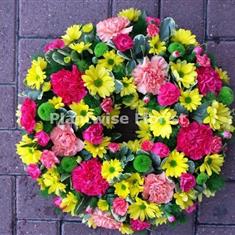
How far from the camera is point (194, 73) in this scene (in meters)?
1.31

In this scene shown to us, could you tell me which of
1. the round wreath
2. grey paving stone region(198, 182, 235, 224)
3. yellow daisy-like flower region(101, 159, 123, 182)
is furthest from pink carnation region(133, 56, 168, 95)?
grey paving stone region(198, 182, 235, 224)

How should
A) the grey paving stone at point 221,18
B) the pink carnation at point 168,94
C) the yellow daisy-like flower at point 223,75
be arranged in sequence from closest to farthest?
the pink carnation at point 168,94, the yellow daisy-like flower at point 223,75, the grey paving stone at point 221,18

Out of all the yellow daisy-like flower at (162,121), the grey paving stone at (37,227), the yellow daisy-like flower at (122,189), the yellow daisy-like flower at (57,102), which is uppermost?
the yellow daisy-like flower at (57,102)

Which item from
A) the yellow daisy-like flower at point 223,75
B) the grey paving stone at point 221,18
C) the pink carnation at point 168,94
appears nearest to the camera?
the pink carnation at point 168,94

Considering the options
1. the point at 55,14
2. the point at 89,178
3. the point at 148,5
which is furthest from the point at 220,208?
the point at 55,14

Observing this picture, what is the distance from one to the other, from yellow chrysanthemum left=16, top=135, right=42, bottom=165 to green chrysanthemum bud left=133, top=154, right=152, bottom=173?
27 centimetres

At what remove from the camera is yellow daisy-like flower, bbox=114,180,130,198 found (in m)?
1.35

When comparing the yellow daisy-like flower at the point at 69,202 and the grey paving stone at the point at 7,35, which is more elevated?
the grey paving stone at the point at 7,35

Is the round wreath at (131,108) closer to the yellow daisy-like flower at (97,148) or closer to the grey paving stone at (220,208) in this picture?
the yellow daisy-like flower at (97,148)

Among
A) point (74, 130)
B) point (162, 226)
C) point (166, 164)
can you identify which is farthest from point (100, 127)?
point (162, 226)

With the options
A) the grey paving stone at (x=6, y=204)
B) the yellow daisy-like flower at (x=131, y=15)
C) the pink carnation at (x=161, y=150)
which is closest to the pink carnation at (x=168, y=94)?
the pink carnation at (x=161, y=150)

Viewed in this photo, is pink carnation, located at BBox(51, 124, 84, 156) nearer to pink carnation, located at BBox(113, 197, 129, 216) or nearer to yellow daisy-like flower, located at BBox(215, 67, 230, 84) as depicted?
pink carnation, located at BBox(113, 197, 129, 216)

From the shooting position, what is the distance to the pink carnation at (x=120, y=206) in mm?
1359

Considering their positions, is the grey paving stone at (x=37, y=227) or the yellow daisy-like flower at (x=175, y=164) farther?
the grey paving stone at (x=37, y=227)
